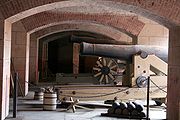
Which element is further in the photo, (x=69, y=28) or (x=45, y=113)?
(x=69, y=28)

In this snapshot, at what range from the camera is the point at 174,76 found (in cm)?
698

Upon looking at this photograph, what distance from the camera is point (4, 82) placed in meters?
7.05

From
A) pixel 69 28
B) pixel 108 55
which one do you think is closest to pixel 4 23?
pixel 108 55

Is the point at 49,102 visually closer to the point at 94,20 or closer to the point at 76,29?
the point at 94,20

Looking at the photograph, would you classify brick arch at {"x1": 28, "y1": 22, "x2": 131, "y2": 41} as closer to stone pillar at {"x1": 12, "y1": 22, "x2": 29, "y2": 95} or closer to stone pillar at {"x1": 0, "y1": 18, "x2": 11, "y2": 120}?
stone pillar at {"x1": 12, "y1": 22, "x2": 29, "y2": 95}

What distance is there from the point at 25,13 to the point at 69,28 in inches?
277

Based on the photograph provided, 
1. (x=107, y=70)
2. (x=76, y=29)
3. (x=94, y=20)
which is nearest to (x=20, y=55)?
(x=94, y=20)

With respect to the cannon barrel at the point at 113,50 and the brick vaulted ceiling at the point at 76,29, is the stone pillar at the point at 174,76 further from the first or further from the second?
the brick vaulted ceiling at the point at 76,29

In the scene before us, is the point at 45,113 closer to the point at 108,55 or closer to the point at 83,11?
the point at 108,55

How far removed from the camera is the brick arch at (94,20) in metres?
10.7

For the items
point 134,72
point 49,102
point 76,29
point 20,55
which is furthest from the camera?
point 76,29

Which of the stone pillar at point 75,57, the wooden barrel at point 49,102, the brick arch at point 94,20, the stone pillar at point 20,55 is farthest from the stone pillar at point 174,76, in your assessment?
the stone pillar at point 75,57

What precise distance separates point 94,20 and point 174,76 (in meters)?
4.72

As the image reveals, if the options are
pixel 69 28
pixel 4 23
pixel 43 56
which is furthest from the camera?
pixel 43 56
